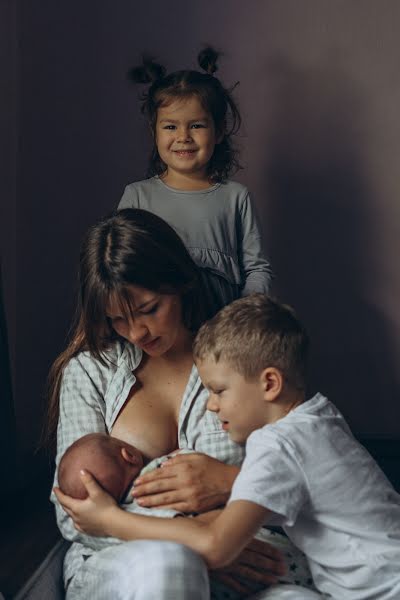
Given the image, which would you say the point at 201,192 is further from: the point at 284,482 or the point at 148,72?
the point at 284,482

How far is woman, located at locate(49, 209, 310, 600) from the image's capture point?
5.18 ft

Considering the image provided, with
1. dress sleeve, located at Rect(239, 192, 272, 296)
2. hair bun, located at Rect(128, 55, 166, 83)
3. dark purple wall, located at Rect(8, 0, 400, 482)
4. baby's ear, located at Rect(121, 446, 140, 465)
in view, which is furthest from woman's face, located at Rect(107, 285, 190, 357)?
dark purple wall, located at Rect(8, 0, 400, 482)

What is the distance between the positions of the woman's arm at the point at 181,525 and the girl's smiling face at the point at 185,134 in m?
1.11

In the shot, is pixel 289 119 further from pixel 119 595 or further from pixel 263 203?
pixel 119 595

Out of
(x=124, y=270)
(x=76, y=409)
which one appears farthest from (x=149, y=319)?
(x=76, y=409)

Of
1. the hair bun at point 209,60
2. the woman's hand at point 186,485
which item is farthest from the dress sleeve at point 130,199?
the woman's hand at point 186,485

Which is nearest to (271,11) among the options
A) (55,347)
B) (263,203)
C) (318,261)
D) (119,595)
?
(263,203)

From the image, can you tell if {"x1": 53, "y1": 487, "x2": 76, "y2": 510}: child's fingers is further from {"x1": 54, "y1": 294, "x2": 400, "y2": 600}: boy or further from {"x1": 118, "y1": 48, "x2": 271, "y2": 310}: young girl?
{"x1": 118, "y1": 48, "x2": 271, "y2": 310}: young girl

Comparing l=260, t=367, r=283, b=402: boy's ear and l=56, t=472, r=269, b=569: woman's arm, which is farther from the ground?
l=260, t=367, r=283, b=402: boy's ear

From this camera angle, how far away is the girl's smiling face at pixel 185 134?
2342 mm

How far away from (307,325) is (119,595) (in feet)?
5.95

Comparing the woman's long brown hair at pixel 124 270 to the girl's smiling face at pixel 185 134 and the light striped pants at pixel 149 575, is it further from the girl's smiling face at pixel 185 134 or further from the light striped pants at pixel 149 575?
the girl's smiling face at pixel 185 134

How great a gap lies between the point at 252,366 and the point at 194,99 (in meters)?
1.09

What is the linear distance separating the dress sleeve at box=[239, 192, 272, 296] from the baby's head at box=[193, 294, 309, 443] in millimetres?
808
